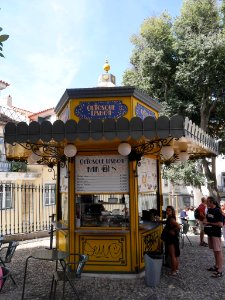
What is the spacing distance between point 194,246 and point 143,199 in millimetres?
3858

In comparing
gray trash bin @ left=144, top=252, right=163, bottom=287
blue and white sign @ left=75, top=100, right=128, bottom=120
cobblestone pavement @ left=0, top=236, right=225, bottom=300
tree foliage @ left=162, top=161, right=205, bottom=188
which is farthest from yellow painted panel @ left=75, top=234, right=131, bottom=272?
tree foliage @ left=162, top=161, right=205, bottom=188

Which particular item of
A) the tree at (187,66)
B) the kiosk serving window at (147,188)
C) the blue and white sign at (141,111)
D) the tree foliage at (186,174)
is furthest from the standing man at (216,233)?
the tree at (187,66)

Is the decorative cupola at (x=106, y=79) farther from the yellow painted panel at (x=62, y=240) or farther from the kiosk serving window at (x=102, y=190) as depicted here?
the yellow painted panel at (x=62, y=240)

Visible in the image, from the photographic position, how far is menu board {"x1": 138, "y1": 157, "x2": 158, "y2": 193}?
7.59 m

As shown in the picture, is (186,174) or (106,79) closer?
(106,79)

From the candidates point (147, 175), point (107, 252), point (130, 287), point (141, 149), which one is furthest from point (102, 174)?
point (130, 287)

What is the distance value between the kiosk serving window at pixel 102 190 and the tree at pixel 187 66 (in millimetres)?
10018

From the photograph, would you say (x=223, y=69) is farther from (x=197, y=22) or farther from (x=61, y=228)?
(x=61, y=228)

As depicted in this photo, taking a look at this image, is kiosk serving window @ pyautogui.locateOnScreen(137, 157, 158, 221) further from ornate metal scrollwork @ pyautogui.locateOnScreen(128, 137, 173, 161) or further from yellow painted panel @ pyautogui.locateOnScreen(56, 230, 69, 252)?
yellow painted panel @ pyautogui.locateOnScreen(56, 230, 69, 252)

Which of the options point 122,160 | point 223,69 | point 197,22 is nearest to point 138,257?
point 122,160

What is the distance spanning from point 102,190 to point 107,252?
4.39 feet

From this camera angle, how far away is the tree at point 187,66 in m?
15.8

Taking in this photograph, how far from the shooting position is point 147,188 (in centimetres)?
804

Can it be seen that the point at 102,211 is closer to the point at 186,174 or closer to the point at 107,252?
the point at 107,252
